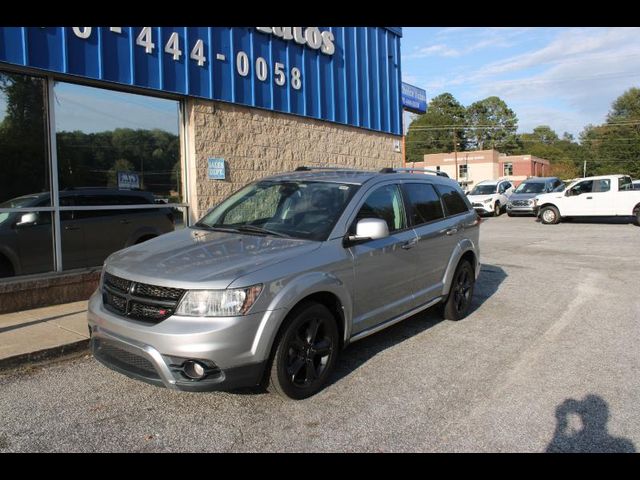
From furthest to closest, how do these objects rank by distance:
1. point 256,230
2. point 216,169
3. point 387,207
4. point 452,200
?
point 216,169
point 452,200
point 387,207
point 256,230

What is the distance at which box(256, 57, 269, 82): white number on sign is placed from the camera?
9531 millimetres

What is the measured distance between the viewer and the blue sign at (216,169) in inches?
350

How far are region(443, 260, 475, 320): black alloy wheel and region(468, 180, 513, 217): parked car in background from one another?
1829cm

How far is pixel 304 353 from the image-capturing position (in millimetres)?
3914

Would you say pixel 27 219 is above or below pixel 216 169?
below

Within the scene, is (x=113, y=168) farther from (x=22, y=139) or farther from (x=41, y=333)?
(x=41, y=333)

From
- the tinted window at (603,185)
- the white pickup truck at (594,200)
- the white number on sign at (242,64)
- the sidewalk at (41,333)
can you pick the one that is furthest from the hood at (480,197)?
the sidewalk at (41,333)

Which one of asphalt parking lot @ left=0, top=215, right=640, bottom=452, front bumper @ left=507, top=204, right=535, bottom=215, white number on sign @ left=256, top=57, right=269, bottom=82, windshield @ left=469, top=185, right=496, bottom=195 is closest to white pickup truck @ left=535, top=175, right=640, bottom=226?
front bumper @ left=507, top=204, right=535, bottom=215

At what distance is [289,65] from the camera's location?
10219mm

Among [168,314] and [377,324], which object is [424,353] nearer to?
[377,324]

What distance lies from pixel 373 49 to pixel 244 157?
5349 millimetres

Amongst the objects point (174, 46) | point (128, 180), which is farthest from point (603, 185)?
point (128, 180)

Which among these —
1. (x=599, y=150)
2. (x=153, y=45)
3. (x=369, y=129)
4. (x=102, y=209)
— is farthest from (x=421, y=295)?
(x=599, y=150)

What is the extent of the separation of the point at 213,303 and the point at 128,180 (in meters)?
5.16
